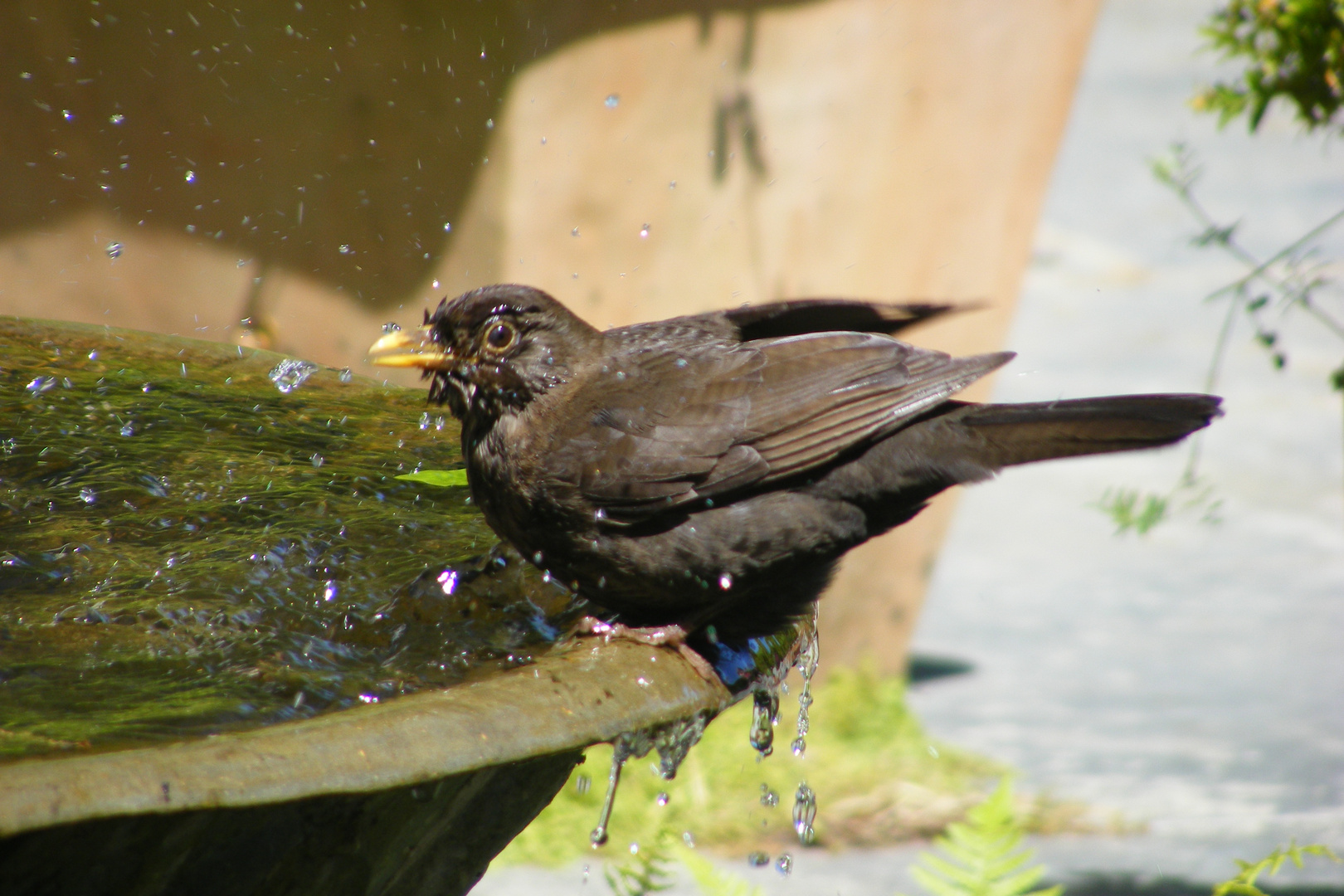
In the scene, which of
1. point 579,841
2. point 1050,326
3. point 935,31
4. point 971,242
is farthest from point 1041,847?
point 1050,326

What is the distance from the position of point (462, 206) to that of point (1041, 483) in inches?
218

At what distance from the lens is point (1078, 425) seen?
2.64 m

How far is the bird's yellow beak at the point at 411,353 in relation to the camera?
2871 mm

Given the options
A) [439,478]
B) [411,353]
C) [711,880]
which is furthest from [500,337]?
[711,880]

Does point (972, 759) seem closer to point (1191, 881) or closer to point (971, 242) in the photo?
point (1191, 881)

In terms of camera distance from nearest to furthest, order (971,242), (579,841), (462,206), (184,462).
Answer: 1. (184,462)
2. (579,841)
3. (462,206)
4. (971,242)

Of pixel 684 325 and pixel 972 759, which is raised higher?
pixel 684 325

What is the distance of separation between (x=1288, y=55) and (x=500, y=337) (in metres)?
2.42

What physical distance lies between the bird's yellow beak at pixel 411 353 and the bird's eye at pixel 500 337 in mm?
97

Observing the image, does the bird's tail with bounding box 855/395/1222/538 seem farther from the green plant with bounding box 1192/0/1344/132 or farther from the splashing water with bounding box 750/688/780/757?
the green plant with bounding box 1192/0/1344/132

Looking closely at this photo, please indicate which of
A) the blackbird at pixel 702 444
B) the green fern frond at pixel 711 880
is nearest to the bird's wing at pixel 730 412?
the blackbird at pixel 702 444

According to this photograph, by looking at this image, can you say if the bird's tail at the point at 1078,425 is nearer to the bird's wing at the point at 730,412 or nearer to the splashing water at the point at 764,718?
the bird's wing at the point at 730,412

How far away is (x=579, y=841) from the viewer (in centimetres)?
501

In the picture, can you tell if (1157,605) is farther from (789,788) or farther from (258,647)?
(258,647)
